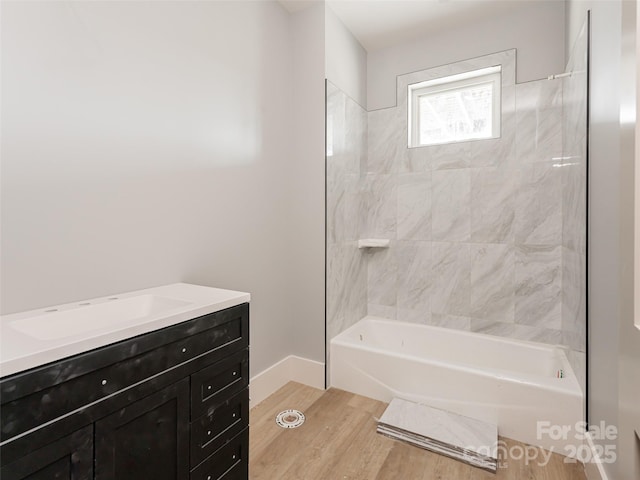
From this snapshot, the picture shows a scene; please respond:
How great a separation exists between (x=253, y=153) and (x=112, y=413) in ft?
5.18

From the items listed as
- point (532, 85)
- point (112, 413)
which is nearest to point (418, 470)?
point (112, 413)

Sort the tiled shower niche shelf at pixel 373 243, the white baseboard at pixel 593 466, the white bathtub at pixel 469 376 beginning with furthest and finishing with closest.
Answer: the tiled shower niche shelf at pixel 373 243 < the white bathtub at pixel 469 376 < the white baseboard at pixel 593 466

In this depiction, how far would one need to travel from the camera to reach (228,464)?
1.29 m

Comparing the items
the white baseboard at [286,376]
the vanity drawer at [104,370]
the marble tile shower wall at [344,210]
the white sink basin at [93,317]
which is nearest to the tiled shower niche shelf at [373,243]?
the marble tile shower wall at [344,210]

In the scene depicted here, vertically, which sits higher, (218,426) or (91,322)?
(91,322)

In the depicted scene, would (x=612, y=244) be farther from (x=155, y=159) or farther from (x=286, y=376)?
(x=286, y=376)

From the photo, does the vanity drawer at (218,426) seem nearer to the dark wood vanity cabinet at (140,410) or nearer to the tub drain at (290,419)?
the dark wood vanity cabinet at (140,410)

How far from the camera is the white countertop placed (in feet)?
2.59

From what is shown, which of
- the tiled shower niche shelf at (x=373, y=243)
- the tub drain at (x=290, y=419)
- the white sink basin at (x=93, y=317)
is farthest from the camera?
the tiled shower niche shelf at (x=373, y=243)

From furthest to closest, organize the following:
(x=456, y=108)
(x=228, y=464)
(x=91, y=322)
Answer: (x=456, y=108) → (x=228, y=464) → (x=91, y=322)

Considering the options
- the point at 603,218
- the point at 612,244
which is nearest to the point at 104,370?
the point at 612,244

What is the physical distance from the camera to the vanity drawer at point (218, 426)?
1166mm

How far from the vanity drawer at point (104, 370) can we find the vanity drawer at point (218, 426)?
0.20 metres

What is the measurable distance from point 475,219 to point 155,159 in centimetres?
222
